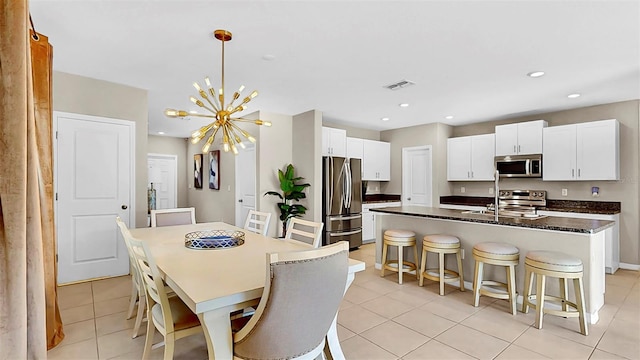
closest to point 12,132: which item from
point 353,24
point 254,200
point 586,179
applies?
point 353,24

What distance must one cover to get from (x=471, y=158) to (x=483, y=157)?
0.72 feet

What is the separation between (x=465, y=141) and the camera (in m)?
5.99

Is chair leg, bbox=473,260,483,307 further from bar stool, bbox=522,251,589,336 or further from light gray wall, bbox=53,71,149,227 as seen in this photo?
light gray wall, bbox=53,71,149,227

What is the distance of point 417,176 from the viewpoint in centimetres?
657

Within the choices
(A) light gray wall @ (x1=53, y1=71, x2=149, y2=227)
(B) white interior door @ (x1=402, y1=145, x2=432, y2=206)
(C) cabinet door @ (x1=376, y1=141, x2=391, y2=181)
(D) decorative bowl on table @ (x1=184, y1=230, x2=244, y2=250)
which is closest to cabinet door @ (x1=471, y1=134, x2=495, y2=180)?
(B) white interior door @ (x1=402, y1=145, x2=432, y2=206)

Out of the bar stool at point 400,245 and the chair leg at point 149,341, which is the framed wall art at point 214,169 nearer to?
the bar stool at point 400,245

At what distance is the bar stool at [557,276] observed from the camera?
8.42 feet

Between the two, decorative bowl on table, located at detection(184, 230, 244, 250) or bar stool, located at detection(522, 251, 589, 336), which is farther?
bar stool, located at detection(522, 251, 589, 336)

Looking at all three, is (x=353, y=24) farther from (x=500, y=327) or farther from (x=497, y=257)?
(x=500, y=327)

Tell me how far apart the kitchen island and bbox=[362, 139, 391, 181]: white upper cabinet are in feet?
7.93

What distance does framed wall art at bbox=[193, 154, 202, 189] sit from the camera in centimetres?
766

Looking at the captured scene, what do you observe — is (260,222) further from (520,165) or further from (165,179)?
(165,179)

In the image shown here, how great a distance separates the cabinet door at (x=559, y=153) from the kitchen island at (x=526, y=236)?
1.90 meters


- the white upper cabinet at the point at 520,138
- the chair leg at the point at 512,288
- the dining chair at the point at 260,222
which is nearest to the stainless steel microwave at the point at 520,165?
the white upper cabinet at the point at 520,138
